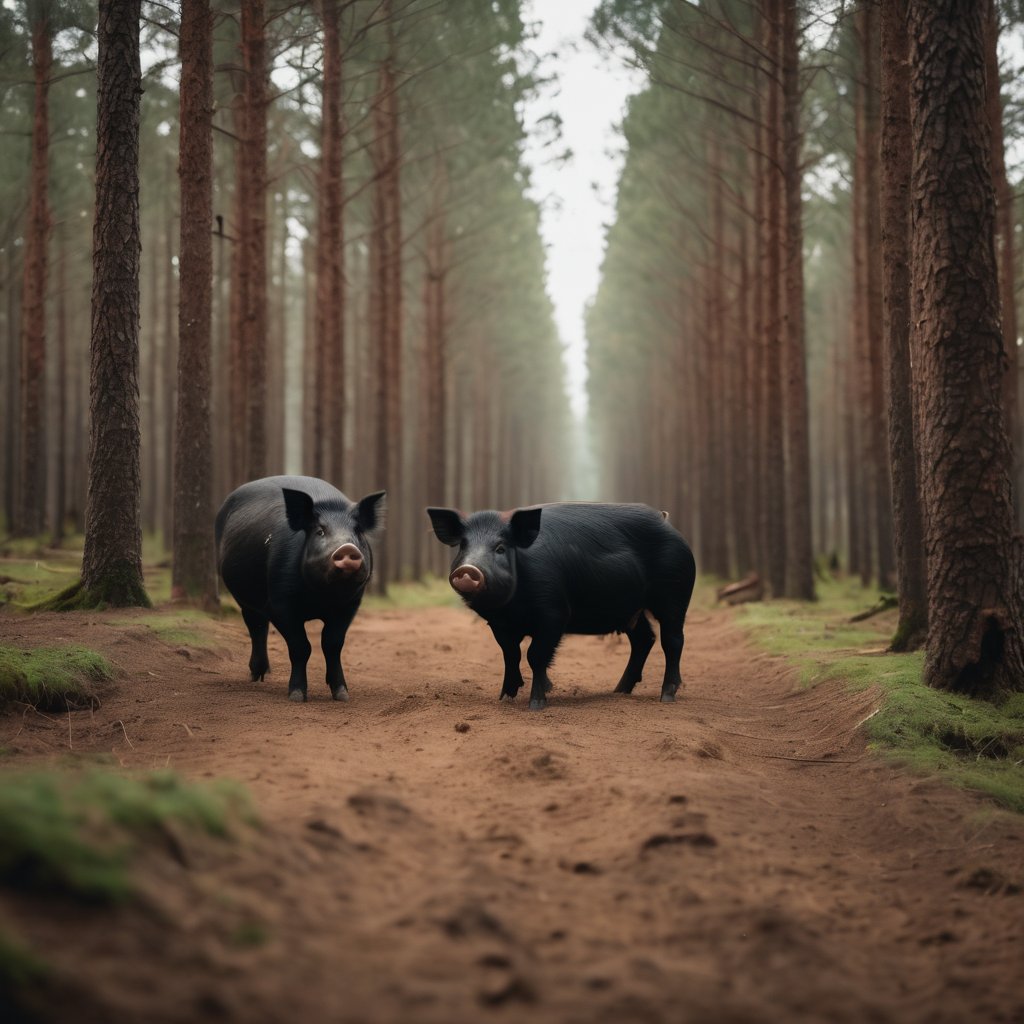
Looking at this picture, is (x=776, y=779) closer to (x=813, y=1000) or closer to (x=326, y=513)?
(x=813, y=1000)

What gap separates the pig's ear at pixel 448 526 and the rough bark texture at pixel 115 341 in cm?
417

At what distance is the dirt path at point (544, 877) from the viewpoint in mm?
2844

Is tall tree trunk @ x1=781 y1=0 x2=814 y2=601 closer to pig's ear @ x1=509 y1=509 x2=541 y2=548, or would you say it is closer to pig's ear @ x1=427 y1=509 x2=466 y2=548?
pig's ear @ x1=509 y1=509 x2=541 y2=548


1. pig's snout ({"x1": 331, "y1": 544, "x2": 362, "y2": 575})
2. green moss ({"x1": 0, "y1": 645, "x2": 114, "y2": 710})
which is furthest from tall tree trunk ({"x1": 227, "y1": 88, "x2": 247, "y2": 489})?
pig's snout ({"x1": 331, "y1": 544, "x2": 362, "y2": 575})

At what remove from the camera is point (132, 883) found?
2.93 metres

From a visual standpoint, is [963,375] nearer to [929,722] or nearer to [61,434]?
[929,722]

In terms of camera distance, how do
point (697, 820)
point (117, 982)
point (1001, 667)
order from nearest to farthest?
1. point (117, 982)
2. point (697, 820)
3. point (1001, 667)

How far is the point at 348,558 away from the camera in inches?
300

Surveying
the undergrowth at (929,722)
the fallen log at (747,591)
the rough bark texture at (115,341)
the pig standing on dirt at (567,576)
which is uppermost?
the rough bark texture at (115,341)

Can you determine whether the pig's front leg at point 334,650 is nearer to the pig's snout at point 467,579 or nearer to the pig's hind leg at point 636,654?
the pig's snout at point 467,579

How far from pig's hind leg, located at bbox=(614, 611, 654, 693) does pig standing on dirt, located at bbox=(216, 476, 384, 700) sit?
96.0 inches

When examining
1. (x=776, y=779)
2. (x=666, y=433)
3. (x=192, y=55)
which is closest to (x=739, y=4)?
(x=192, y=55)

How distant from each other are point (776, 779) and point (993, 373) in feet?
11.8

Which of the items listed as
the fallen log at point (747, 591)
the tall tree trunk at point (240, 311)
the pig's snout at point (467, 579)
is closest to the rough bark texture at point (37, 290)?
the tall tree trunk at point (240, 311)
